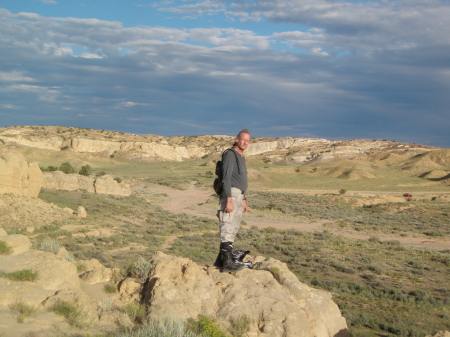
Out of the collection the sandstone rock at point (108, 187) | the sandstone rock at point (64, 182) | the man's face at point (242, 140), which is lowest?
the sandstone rock at point (108, 187)

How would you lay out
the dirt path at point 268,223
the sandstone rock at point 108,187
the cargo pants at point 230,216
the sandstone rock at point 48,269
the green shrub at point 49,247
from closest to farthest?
the sandstone rock at point 48,269
the cargo pants at point 230,216
the green shrub at point 49,247
the dirt path at point 268,223
the sandstone rock at point 108,187

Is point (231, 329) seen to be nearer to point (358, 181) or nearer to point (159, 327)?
point (159, 327)

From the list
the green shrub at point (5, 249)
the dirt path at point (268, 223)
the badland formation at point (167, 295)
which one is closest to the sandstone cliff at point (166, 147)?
the dirt path at point (268, 223)

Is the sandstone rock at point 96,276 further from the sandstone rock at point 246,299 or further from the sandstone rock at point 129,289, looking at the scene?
the sandstone rock at point 246,299

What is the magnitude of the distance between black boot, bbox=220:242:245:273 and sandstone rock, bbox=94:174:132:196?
92.4 feet

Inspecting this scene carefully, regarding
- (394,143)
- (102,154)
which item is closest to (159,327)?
(102,154)

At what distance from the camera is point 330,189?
182 feet

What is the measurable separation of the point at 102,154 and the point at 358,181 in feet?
165

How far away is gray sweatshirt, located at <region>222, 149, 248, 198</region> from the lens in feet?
21.0

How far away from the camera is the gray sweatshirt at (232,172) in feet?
21.0

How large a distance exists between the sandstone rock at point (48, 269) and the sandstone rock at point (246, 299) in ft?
3.86

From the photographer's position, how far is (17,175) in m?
19.6

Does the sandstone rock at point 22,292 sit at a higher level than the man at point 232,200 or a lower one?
lower

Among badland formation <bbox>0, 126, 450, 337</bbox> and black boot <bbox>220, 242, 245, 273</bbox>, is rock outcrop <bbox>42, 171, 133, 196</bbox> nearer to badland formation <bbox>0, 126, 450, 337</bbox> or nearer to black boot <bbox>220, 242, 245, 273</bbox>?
badland formation <bbox>0, 126, 450, 337</bbox>
